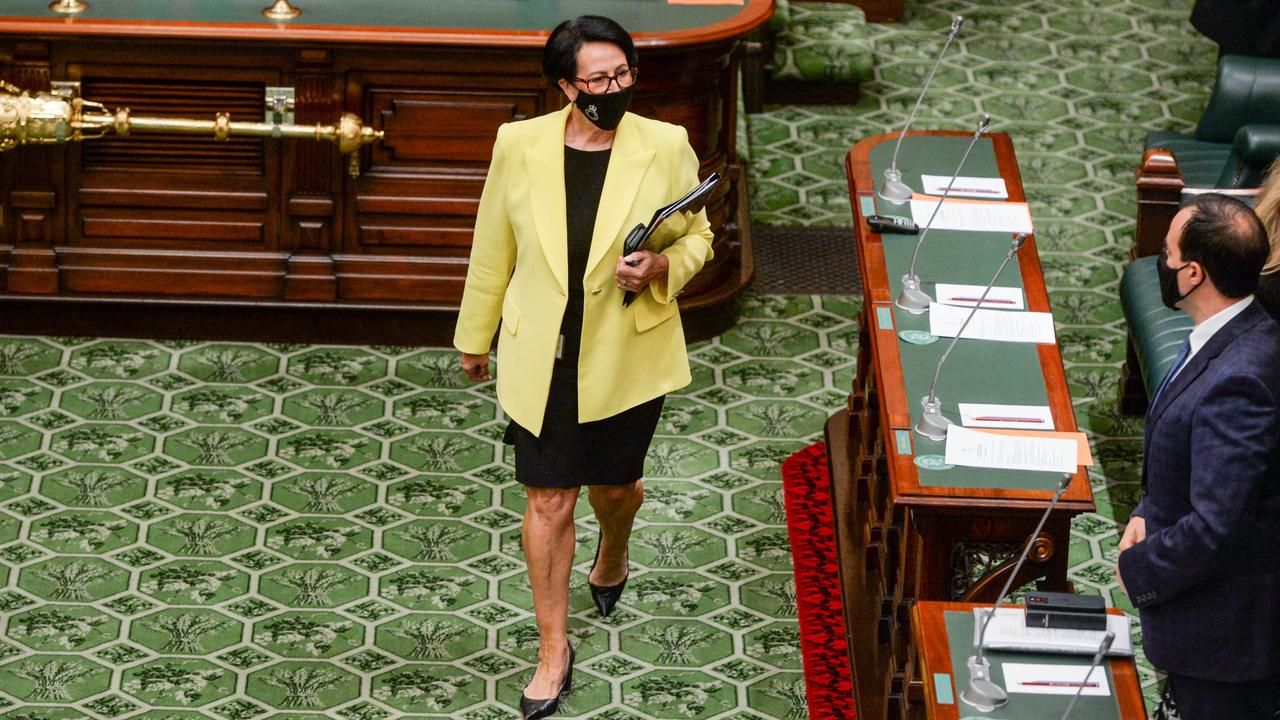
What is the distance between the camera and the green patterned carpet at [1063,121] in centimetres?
714

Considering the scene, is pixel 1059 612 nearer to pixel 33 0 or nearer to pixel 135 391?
pixel 135 391

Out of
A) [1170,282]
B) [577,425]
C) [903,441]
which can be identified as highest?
[1170,282]

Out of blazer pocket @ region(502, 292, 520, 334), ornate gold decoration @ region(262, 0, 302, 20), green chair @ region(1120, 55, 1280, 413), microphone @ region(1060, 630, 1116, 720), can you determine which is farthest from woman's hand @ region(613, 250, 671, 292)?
ornate gold decoration @ region(262, 0, 302, 20)

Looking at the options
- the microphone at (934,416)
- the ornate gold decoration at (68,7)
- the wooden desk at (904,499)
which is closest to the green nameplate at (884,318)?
the wooden desk at (904,499)

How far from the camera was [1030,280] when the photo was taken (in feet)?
17.4

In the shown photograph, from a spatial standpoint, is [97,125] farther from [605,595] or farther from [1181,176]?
[1181,176]

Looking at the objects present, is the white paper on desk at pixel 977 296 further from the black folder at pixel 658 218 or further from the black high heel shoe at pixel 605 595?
the black high heel shoe at pixel 605 595

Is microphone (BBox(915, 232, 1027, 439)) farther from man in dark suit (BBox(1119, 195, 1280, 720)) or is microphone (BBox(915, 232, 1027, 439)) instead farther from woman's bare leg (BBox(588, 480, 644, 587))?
woman's bare leg (BBox(588, 480, 644, 587))

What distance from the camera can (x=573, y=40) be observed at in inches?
182

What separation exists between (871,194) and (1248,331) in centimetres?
214

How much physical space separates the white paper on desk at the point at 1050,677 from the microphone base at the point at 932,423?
0.84 meters

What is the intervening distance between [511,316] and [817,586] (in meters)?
1.46

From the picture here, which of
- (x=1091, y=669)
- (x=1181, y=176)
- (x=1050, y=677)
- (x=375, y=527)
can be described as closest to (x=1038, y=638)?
(x=1050, y=677)

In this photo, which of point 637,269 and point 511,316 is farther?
point 511,316
